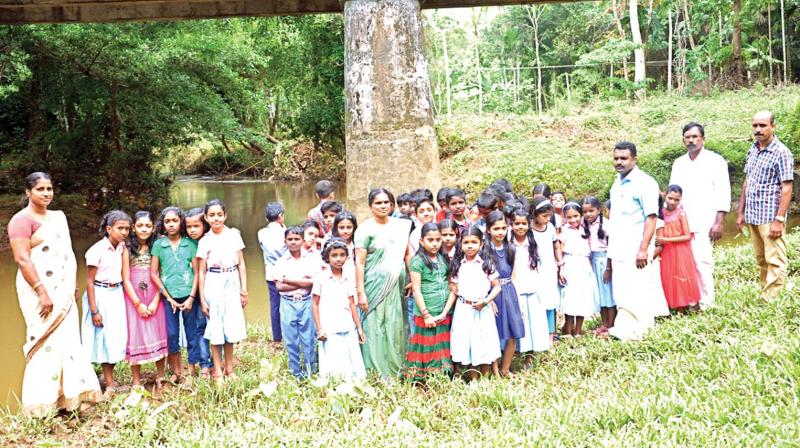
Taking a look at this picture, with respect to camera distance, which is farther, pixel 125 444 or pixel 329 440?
pixel 125 444

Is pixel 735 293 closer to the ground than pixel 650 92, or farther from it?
closer to the ground

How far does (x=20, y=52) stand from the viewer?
1135cm

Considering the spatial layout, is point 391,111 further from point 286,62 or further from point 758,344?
point 286,62

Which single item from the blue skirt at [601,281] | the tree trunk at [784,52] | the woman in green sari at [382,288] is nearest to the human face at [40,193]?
the woman in green sari at [382,288]

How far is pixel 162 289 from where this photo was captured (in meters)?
5.10

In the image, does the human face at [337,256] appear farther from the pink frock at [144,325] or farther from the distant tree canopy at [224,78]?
the distant tree canopy at [224,78]

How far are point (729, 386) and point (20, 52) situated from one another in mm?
11319

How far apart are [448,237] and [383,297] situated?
1.99 ft

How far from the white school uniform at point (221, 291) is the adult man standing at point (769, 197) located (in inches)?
153

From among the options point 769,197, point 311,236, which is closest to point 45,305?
point 311,236

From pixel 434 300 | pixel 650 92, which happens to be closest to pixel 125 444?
pixel 434 300

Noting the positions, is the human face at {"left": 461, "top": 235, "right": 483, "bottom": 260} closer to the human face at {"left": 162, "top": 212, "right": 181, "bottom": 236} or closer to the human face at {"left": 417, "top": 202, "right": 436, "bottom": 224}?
the human face at {"left": 417, "top": 202, "right": 436, "bottom": 224}

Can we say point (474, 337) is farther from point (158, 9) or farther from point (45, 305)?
point (158, 9)

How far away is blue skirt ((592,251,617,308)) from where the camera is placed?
5891 mm
